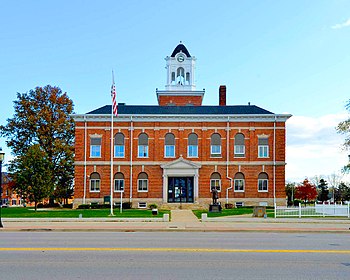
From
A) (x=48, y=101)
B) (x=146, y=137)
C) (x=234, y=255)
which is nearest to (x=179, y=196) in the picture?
(x=146, y=137)

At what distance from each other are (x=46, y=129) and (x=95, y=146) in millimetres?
10387

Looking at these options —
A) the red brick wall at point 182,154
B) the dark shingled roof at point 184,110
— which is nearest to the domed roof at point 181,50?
the dark shingled roof at point 184,110

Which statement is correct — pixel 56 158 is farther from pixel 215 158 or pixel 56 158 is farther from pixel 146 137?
pixel 215 158

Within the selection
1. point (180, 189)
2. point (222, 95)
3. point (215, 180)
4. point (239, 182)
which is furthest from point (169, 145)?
point (222, 95)

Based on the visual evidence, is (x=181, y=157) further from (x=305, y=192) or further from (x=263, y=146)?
(x=305, y=192)

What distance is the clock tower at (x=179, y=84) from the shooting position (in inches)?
2633

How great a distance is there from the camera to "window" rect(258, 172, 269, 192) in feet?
182

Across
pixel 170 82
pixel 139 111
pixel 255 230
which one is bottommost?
pixel 255 230

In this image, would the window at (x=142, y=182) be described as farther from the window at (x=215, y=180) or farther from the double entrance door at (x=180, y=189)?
the window at (x=215, y=180)

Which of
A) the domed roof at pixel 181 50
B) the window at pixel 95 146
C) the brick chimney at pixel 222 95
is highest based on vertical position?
the domed roof at pixel 181 50

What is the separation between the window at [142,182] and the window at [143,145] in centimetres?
222

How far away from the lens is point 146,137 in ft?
184

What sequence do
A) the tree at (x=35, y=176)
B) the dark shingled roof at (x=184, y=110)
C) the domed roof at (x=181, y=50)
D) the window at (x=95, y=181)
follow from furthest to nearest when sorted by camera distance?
the domed roof at (x=181, y=50)
the dark shingled roof at (x=184, y=110)
the window at (x=95, y=181)
the tree at (x=35, y=176)

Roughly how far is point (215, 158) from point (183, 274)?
45558mm
